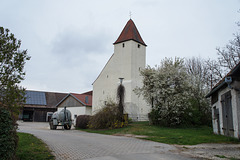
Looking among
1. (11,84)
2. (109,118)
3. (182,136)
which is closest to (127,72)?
(109,118)

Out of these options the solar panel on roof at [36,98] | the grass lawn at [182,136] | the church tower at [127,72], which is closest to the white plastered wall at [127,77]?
the church tower at [127,72]

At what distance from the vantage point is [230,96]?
43.3 feet

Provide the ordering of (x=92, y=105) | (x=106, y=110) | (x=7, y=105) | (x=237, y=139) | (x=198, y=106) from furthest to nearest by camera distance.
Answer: (x=92, y=105)
(x=198, y=106)
(x=106, y=110)
(x=237, y=139)
(x=7, y=105)

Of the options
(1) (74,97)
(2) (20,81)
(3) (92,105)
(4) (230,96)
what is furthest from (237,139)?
(1) (74,97)

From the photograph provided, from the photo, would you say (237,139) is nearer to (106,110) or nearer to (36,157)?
(36,157)

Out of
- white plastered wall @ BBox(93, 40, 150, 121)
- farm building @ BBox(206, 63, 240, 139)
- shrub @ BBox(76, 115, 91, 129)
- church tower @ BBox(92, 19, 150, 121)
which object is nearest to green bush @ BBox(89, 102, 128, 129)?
shrub @ BBox(76, 115, 91, 129)

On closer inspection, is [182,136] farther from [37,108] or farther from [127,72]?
[37,108]

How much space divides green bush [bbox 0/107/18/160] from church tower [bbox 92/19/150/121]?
84.0ft

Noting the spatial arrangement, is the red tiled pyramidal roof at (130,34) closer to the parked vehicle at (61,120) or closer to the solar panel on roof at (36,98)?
the parked vehicle at (61,120)

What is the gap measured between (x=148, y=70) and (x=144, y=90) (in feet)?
7.22

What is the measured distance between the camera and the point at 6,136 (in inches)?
226

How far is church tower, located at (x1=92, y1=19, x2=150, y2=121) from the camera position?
107 feet

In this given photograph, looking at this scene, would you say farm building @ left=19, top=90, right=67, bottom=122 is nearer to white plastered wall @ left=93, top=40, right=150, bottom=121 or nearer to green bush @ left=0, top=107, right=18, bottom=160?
white plastered wall @ left=93, top=40, right=150, bottom=121

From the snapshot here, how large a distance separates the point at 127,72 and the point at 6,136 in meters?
28.4
